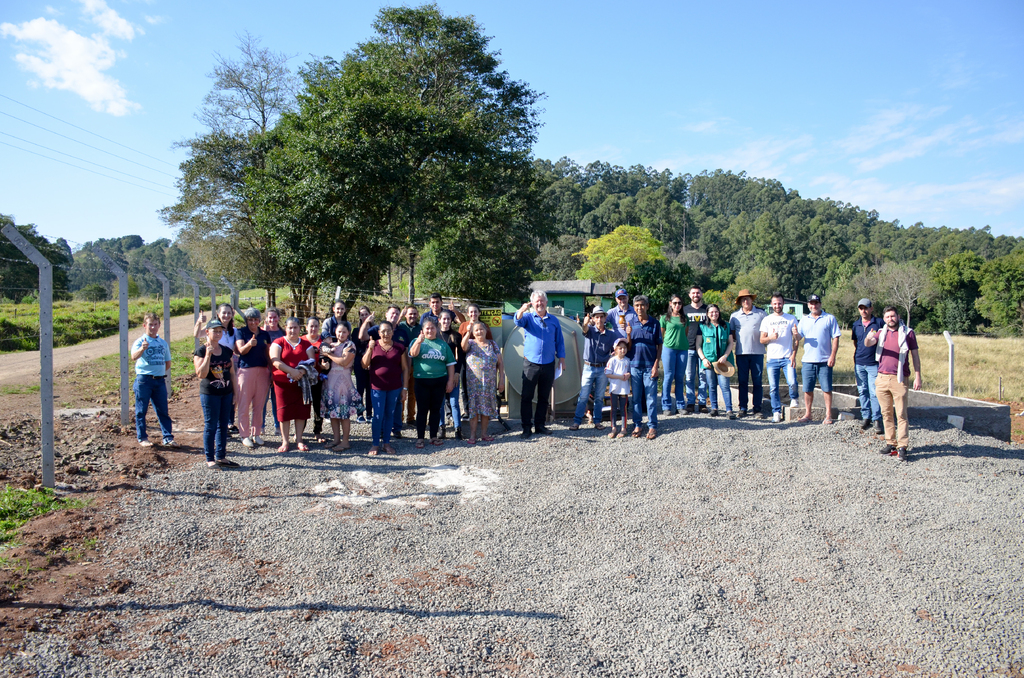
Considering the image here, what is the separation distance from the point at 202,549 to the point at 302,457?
2432 millimetres

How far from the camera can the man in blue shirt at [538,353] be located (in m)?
8.34

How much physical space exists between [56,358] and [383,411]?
14.4 metres

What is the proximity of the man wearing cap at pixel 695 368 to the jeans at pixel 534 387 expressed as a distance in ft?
7.73

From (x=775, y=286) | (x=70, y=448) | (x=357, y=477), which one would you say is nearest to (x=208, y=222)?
(x=70, y=448)

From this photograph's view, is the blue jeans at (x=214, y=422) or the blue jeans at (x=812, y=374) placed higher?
the blue jeans at (x=812, y=374)

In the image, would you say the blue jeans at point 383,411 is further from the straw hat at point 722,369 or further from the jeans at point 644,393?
the straw hat at point 722,369

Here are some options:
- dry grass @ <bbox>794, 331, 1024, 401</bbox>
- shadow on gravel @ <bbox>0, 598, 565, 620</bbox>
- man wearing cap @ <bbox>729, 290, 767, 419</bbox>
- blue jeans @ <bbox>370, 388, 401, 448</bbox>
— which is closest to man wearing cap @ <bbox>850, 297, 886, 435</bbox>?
man wearing cap @ <bbox>729, 290, 767, 419</bbox>

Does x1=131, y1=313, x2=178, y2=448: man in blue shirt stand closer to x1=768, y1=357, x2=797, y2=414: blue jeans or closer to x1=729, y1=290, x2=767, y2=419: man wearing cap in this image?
x1=729, y1=290, x2=767, y2=419: man wearing cap

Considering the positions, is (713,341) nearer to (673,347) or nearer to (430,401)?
(673,347)

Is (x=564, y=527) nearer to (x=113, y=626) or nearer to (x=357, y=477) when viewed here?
(x=357, y=477)

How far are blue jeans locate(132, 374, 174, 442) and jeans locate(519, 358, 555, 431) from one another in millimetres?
4283

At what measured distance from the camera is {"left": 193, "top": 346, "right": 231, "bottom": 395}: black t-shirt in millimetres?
6777

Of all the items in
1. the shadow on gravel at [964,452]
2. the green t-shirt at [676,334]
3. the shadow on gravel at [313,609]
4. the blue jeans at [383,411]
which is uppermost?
the green t-shirt at [676,334]

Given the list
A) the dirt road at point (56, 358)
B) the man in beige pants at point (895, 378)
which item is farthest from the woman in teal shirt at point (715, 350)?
the dirt road at point (56, 358)
